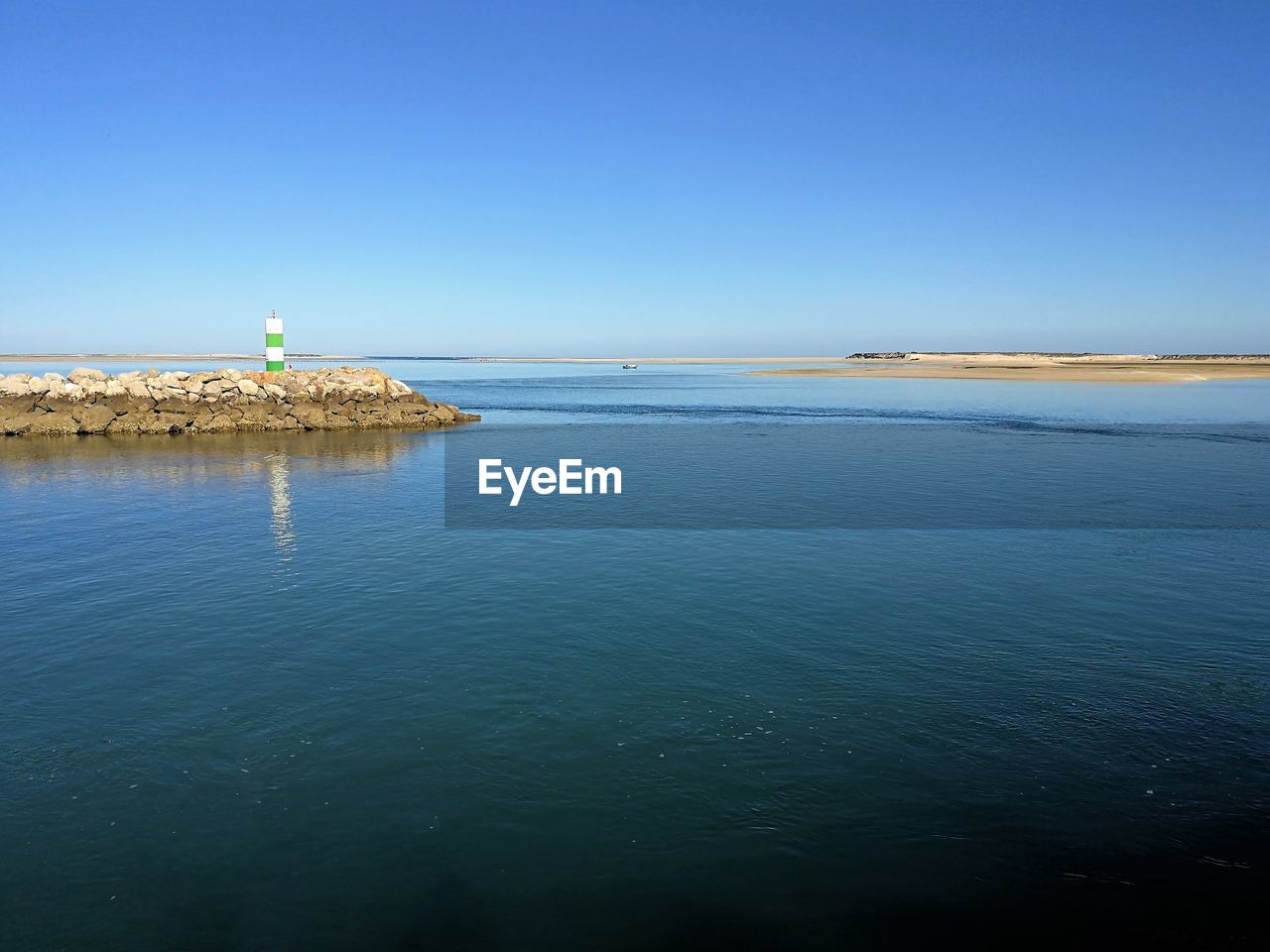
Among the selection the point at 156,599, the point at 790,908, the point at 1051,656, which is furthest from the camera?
the point at 156,599

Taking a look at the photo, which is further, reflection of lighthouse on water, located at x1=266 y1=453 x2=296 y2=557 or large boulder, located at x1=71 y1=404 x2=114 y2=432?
large boulder, located at x1=71 y1=404 x2=114 y2=432

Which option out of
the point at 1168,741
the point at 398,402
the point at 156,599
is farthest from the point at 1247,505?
the point at 398,402

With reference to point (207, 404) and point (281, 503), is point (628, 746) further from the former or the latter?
point (207, 404)

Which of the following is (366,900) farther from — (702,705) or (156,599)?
(156,599)

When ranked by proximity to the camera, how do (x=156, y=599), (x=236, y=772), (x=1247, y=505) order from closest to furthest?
(x=236, y=772)
(x=156, y=599)
(x=1247, y=505)

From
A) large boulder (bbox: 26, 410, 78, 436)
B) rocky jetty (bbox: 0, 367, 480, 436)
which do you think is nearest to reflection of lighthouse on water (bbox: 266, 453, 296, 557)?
rocky jetty (bbox: 0, 367, 480, 436)

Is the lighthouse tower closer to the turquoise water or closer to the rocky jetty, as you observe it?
the rocky jetty

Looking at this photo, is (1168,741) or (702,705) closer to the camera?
(1168,741)
